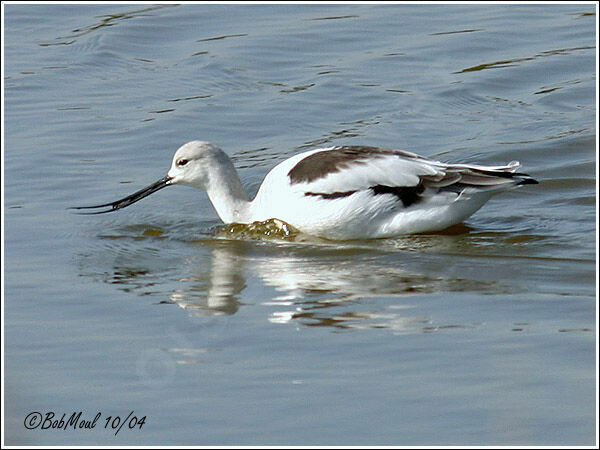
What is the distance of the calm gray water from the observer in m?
5.85

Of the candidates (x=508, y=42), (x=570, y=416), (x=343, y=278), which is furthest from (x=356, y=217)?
(x=508, y=42)

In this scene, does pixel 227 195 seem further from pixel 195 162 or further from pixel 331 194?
pixel 331 194

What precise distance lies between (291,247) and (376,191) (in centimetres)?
78

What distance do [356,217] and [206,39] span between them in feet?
20.2

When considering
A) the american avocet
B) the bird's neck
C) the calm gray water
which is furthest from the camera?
the bird's neck

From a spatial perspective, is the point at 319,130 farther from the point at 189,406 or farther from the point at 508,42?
the point at 189,406

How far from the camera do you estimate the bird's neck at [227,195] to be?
31.2ft

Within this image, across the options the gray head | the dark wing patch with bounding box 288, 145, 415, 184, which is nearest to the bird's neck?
the gray head

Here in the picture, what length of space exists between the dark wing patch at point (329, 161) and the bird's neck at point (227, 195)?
2.31 feet

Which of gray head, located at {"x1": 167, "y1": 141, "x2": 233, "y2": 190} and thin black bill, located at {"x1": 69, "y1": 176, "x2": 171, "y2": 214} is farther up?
gray head, located at {"x1": 167, "y1": 141, "x2": 233, "y2": 190}

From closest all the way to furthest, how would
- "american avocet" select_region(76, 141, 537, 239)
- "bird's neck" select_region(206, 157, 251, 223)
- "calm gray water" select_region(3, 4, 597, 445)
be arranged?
1. "calm gray water" select_region(3, 4, 597, 445)
2. "american avocet" select_region(76, 141, 537, 239)
3. "bird's neck" select_region(206, 157, 251, 223)

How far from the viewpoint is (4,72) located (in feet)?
44.6

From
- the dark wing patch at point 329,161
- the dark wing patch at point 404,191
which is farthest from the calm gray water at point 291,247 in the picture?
the dark wing patch at point 329,161

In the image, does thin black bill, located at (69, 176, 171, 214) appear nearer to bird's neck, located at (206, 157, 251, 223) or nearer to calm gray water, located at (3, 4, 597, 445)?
calm gray water, located at (3, 4, 597, 445)
